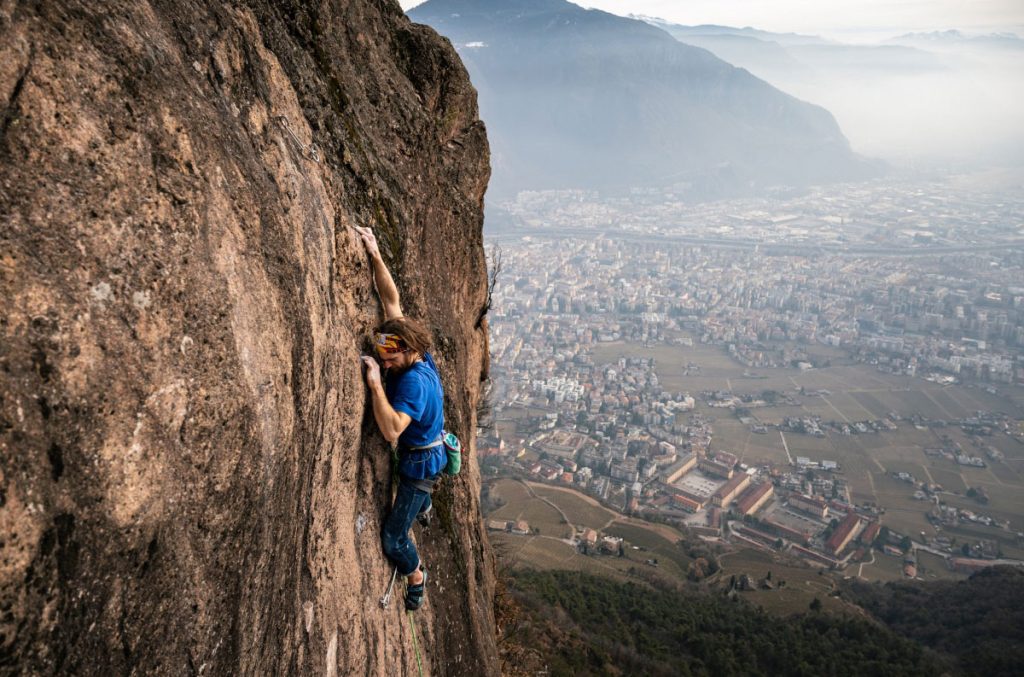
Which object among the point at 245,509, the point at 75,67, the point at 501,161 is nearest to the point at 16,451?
the point at 245,509

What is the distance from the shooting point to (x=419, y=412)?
4680 millimetres

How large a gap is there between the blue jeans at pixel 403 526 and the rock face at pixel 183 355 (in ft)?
0.45

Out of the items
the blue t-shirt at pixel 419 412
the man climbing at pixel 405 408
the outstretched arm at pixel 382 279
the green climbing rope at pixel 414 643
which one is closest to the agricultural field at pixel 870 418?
the green climbing rope at pixel 414 643

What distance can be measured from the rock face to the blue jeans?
0.14 metres

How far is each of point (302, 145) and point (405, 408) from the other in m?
1.93

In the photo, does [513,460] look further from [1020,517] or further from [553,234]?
[553,234]

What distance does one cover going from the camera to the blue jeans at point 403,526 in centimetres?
506

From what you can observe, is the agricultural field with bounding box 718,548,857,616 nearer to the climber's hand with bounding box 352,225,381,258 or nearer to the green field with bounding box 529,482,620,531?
the green field with bounding box 529,482,620,531

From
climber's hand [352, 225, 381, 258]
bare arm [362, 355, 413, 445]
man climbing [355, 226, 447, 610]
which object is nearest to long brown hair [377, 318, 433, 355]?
man climbing [355, 226, 447, 610]

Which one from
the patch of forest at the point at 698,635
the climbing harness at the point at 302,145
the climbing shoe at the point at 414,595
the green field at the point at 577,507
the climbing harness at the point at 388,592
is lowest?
the green field at the point at 577,507

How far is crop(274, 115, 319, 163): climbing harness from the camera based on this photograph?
Result: 4.39m

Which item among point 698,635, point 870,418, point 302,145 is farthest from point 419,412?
point 870,418

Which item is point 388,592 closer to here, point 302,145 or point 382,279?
point 382,279

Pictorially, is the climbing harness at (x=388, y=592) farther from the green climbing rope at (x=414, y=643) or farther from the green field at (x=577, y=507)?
the green field at (x=577, y=507)
